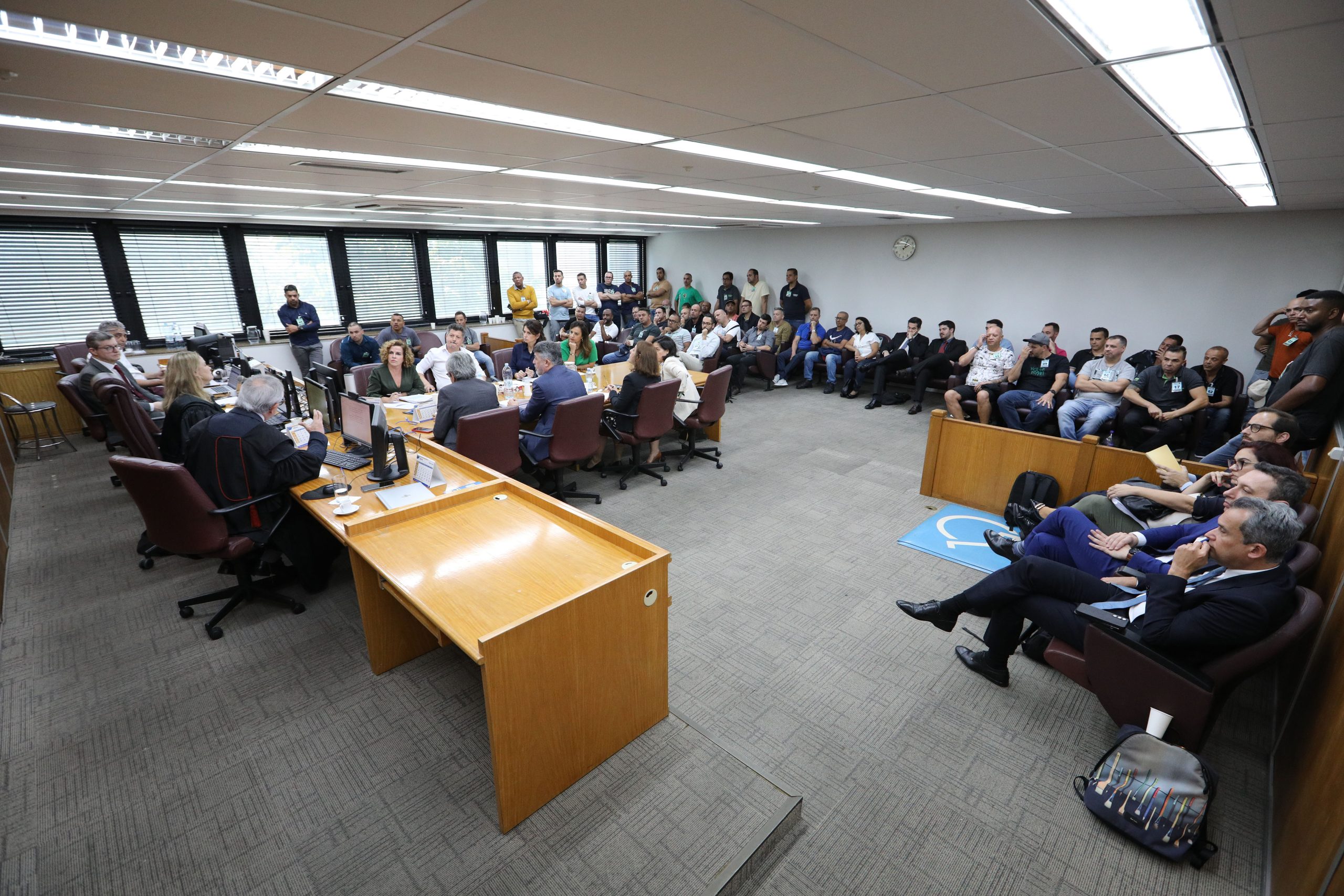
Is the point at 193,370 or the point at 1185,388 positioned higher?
the point at 193,370

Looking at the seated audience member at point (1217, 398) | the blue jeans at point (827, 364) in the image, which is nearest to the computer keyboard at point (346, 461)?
the blue jeans at point (827, 364)

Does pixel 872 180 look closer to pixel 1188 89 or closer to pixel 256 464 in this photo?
pixel 1188 89

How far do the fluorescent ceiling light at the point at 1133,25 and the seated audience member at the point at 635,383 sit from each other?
345cm

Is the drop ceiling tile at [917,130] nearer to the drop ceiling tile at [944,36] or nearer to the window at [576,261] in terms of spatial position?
the drop ceiling tile at [944,36]

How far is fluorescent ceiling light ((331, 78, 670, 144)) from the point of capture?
2.07m

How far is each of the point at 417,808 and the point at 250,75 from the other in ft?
8.47

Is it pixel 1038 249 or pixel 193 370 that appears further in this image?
pixel 1038 249

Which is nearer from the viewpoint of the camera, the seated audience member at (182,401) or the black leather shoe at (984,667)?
the black leather shoe at (984,667)

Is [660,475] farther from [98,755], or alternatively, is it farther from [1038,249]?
[1038,249]

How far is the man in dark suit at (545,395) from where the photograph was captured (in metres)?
4.42

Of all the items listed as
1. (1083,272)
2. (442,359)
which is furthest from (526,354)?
(1083,272)

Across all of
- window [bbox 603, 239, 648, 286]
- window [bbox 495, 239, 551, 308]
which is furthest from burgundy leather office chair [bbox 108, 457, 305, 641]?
window [bbox 603, 239, 648, 286]

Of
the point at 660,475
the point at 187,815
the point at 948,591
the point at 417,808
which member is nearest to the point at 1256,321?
the point at 948,591

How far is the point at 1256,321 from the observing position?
253 inches
